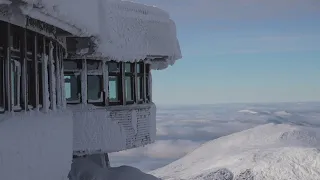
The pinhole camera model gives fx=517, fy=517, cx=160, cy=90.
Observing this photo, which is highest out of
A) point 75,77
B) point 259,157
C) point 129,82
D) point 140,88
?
point 75,77

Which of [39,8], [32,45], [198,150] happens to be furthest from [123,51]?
[198,150]

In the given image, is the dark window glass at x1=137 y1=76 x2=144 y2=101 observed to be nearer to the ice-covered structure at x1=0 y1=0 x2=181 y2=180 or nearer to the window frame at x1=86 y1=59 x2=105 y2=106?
the ice-covered structure at x1=0 y1=0 x2=181 y2=180

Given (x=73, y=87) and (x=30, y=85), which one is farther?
(x=73, y=87)

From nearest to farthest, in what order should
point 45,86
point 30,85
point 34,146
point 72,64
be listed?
point 34,146 → point 30,85 → point 45,86 → point 72,64

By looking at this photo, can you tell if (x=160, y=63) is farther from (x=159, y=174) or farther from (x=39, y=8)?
(x=159, y=174)

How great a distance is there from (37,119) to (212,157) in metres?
98.4

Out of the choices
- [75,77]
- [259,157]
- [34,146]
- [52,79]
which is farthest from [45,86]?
[259,157]

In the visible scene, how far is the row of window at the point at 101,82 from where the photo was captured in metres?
16.2

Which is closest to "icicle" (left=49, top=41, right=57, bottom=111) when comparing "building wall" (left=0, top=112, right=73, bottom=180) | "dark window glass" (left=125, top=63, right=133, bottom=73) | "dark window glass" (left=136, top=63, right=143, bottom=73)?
"building wall" (left=0, top=112, right=73, bottom=180)

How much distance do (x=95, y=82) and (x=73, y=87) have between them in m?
0.81

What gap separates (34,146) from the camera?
9.06 metres

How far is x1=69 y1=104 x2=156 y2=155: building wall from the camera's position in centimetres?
1552

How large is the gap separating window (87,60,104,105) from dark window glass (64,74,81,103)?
394 mm

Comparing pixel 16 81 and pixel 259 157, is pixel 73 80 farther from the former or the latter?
pixel 259 157
